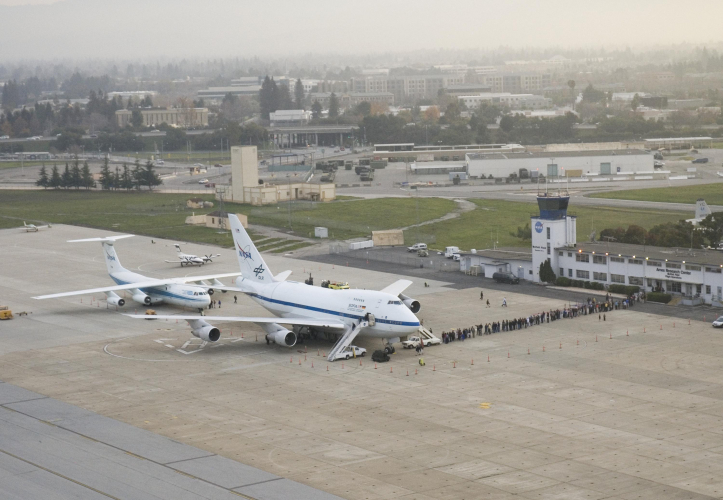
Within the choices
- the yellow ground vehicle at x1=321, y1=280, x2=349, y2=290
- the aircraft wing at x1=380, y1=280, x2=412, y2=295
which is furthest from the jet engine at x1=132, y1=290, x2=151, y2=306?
the aircraft wing at x1=380, y1=280, x2=412, y2=295

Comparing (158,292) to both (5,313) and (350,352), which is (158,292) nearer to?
(5,313)

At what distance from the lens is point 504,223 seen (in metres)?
136

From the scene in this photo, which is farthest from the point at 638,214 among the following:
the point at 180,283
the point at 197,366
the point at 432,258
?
the point at 197,366

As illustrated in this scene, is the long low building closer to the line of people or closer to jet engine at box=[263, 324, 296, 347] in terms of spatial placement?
the line of people

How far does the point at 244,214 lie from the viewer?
149m

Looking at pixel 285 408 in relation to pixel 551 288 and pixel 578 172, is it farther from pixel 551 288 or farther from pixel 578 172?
pixel 578 172

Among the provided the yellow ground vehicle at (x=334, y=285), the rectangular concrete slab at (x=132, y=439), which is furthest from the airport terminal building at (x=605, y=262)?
the rectangular concrete slab at (x=132, y=439)

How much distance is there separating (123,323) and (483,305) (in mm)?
29920

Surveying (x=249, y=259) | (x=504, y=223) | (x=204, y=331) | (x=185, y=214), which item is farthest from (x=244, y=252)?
(x=185, y=214)

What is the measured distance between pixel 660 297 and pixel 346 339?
103 feet

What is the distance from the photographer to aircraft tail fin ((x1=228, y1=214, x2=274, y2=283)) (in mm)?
77625

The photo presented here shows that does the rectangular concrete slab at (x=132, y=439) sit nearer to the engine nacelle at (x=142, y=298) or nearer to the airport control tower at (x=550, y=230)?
the engine nacelle at (x=142, y=298)

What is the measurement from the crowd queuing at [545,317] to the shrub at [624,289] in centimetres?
188

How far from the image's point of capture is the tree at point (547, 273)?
9456 centimetres
